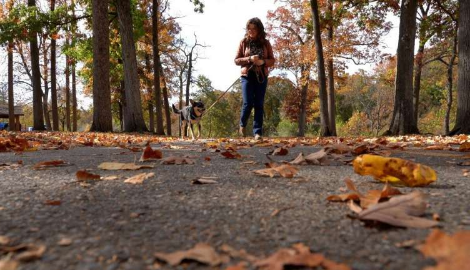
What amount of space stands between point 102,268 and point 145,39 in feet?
75.6

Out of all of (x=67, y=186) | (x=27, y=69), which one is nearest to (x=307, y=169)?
(x=67, y=186)

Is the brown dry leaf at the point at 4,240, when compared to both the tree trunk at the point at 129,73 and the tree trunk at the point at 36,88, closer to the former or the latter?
the tree trunk at the point at 129,73

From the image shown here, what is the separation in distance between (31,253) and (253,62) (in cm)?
495

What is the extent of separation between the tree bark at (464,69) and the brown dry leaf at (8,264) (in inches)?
350

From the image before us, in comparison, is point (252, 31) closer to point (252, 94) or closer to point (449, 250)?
point (252, 94)

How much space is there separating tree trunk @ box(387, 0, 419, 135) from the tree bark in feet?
6.49

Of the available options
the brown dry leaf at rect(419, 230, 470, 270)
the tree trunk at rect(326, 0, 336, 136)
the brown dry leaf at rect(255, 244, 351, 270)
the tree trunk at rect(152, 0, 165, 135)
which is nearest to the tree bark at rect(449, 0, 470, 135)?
the brown dry leaf at rect(419, 230, 470, 270)

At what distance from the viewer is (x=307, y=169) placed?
2.49 m

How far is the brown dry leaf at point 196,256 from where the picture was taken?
34.1 inches

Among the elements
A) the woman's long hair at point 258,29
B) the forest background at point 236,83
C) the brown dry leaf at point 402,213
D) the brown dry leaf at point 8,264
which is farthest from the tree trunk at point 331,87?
the brown dry leaf at point 8,264

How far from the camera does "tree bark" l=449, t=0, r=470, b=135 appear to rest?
776 cm

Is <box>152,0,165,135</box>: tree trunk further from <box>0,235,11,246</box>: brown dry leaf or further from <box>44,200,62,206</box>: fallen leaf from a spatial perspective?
<box>0,235,11,246</box>: brown dry leaf

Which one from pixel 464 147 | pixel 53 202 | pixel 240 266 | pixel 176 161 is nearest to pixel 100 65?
pixel 176 161

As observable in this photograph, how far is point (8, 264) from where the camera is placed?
858 mm
